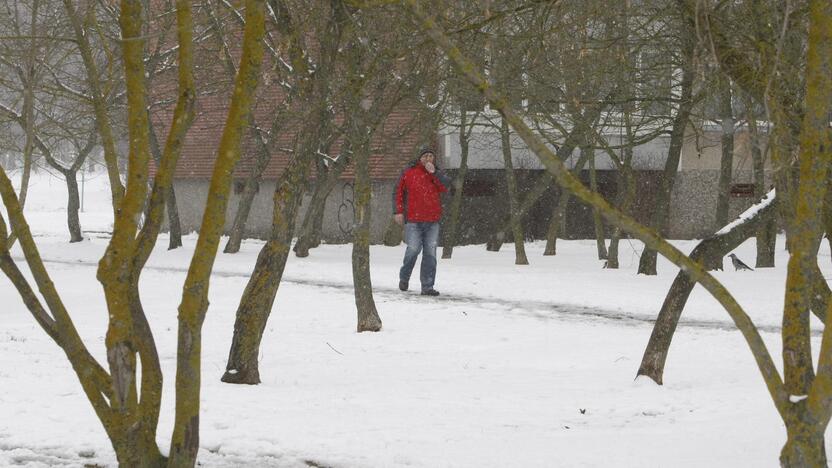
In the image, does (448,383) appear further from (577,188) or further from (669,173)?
(669,173)

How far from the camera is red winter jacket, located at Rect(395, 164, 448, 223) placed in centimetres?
1589

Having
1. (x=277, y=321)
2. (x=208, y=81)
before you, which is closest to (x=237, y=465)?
(x=277, y=321)

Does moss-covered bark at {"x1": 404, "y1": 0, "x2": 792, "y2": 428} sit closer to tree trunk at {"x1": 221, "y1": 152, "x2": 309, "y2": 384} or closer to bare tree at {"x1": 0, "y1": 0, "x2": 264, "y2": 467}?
bare tree at {"x1": 0, "y1": 0, "x2": 264, "y2": 467}

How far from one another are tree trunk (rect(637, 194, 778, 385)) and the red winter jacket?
7175mm

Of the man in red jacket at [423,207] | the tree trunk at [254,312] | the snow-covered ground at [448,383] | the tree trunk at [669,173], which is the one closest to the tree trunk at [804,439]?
the snow-covered ground at [448,383]

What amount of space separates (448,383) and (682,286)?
74.0 inches

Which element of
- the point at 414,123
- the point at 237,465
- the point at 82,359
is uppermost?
the point at 414,123

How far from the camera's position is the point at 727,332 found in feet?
40.4

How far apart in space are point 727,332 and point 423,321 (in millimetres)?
3220

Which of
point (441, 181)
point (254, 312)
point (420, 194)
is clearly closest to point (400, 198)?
point (420, 194)

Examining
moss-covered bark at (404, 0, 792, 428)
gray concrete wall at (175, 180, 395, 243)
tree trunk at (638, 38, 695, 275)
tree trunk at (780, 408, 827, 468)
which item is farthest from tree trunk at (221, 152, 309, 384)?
gray concrete wall at (175, 180, 395, 243)

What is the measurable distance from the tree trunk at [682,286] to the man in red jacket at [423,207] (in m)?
7.13

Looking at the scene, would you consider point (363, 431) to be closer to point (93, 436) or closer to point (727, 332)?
point (93, 436)

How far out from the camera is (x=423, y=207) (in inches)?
626
